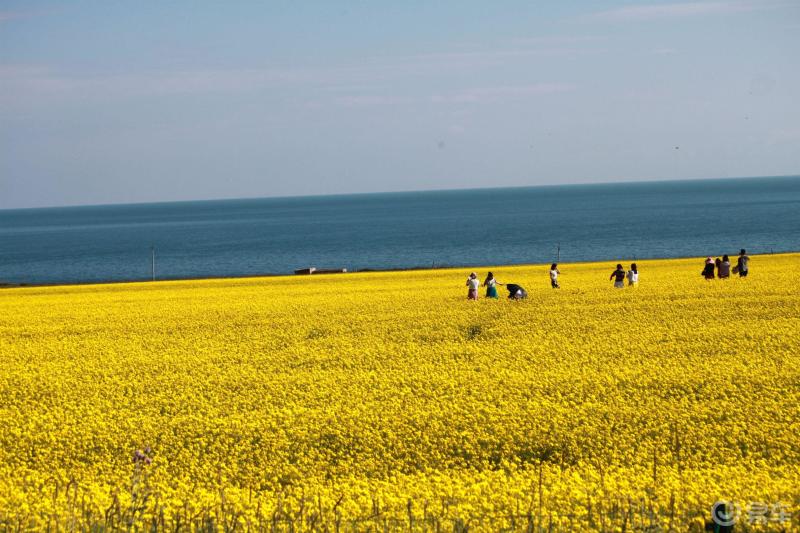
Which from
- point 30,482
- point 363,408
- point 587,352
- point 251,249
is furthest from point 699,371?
point 251,249

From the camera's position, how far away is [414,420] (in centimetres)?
1672

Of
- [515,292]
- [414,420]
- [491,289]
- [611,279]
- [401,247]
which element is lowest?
[414,420]

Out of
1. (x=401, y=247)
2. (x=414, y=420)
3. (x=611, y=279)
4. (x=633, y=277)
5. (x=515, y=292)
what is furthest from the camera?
(x=401, y=247)

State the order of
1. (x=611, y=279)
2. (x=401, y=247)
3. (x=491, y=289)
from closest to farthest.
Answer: (x=491, y=289), (x=611, y=279), (x=401, y=247)

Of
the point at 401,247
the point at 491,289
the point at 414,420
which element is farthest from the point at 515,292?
the point at 401,247

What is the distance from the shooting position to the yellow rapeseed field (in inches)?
471

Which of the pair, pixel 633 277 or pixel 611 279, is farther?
pixel 611 279

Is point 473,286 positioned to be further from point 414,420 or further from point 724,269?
point 414,420

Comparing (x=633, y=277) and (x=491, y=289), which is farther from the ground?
(x=633, y=277)

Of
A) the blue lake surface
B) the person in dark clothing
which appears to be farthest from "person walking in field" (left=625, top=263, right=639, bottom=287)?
the blue lake surface

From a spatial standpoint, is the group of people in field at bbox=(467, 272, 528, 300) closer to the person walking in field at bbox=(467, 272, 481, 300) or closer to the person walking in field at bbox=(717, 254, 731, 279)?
the person walking in field at bbox=(467, 272, 481, 300)

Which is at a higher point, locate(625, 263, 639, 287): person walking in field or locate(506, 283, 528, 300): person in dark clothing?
locate(625, 263, 639, 287): person walking in field

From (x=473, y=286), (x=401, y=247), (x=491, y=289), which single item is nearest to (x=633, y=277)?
(x=491, y=289)

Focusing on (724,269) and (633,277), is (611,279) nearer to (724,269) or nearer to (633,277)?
(633,277)
